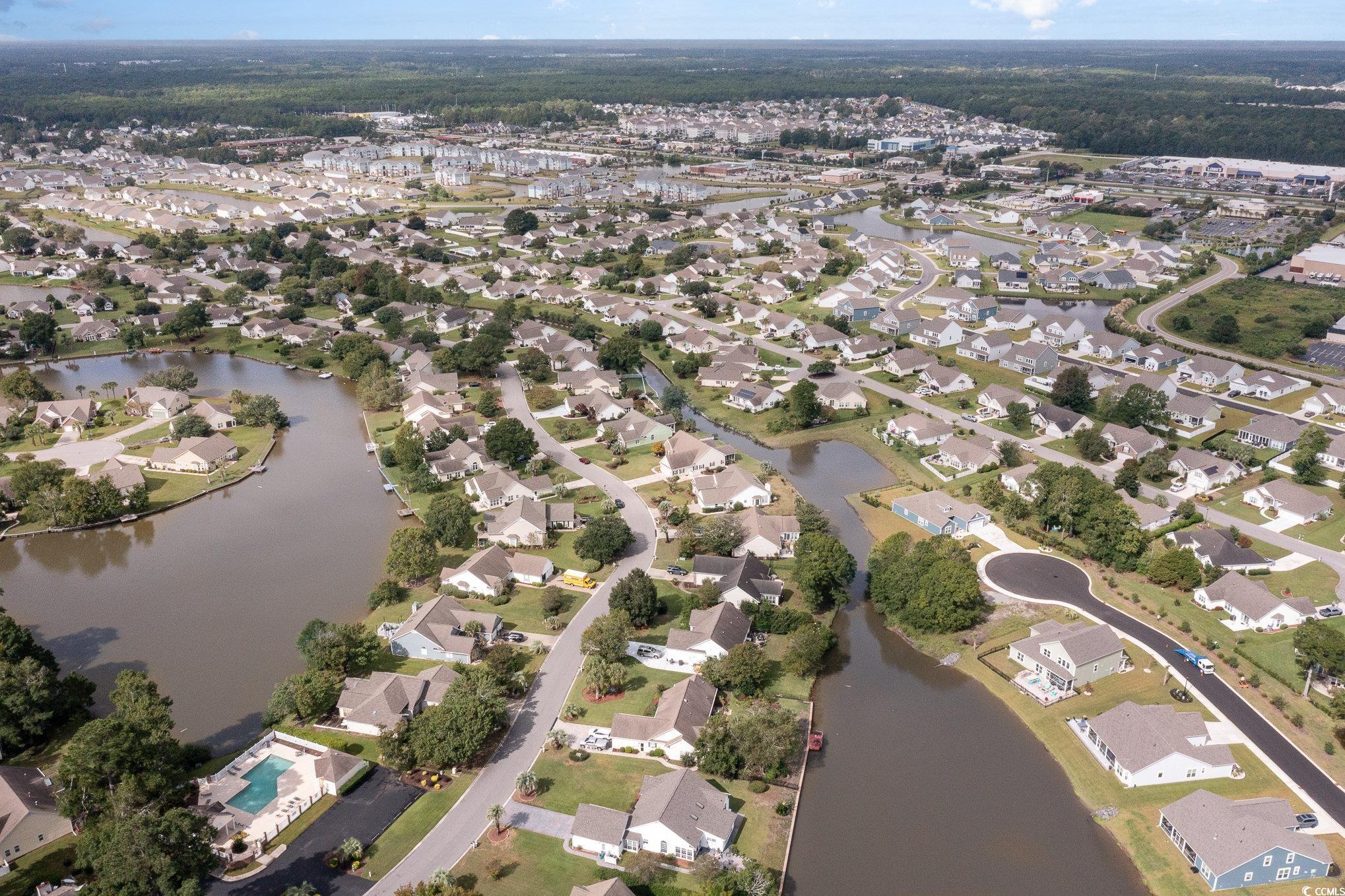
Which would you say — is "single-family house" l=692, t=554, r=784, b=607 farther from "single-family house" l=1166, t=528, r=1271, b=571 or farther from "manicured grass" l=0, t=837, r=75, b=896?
"manicured grass" l=0, t=837, r=75, b=896

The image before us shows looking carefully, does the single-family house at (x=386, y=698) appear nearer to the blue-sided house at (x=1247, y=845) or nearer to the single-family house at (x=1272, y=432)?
the blue-sided house at (x=1247, y=845)

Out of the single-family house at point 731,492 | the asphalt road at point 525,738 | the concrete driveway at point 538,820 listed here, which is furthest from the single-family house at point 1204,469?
the concrete driveway at point 538,820

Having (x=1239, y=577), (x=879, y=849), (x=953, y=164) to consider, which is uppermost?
(x=953, y=164)

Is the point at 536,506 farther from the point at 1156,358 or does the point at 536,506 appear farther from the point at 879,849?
the point at 1156,358

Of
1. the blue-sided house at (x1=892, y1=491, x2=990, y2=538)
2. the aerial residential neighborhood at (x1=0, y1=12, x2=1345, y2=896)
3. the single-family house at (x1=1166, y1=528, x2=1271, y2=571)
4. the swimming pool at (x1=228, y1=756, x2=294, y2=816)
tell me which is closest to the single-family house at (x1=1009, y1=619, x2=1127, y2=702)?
the aerial residential neighborhood at (x1=0, y1=12, x2=1345, y2=896)

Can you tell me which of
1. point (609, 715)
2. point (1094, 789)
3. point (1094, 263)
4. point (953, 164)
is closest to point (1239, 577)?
point (1094, 789)

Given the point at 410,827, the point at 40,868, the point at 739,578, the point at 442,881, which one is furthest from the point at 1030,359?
the point at 40,868

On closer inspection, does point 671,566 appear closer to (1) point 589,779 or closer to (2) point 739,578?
(2) point 739,578
